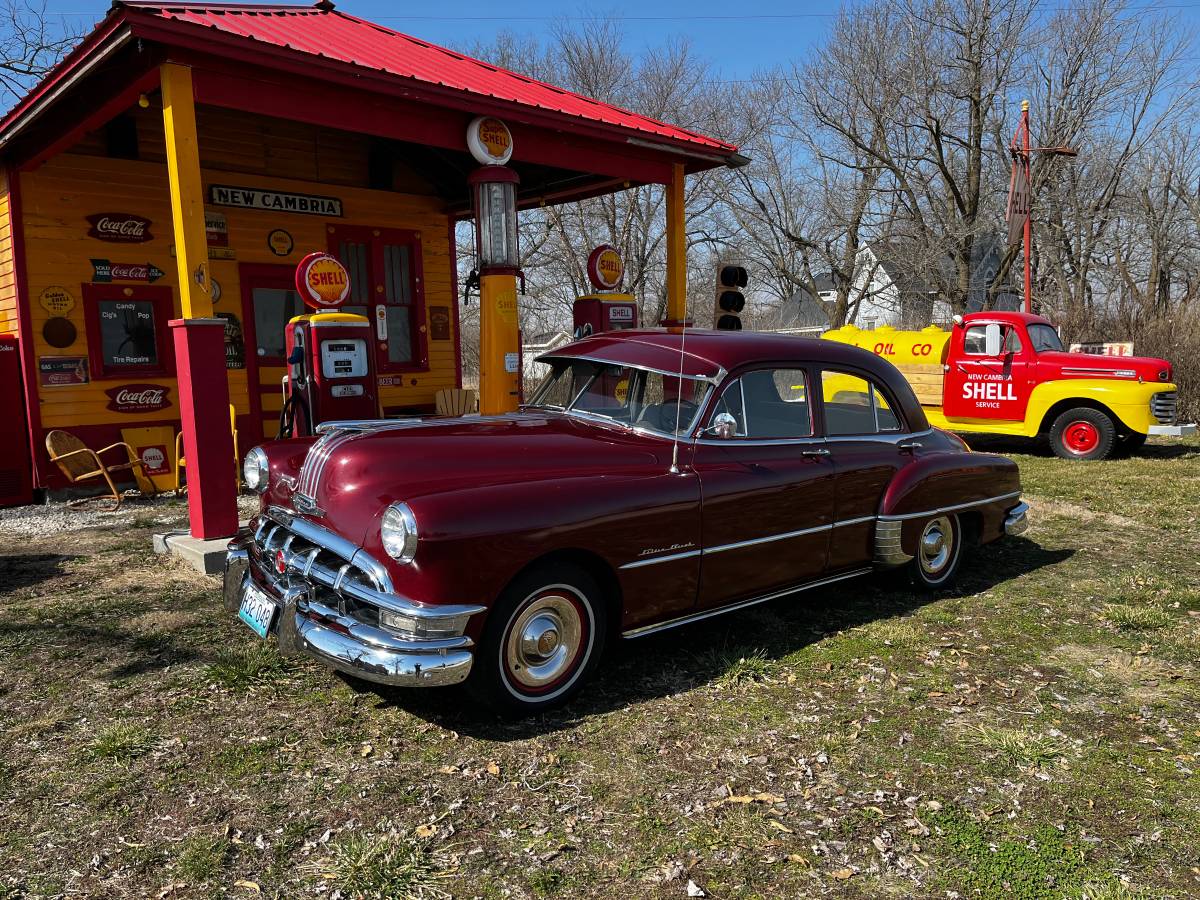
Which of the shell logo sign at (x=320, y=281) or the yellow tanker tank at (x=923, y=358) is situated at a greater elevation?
the shell logo sign at (x=320, y=281)

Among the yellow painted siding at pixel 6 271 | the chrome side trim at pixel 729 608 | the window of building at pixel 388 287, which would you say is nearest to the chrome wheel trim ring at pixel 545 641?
the chrome side trim at pixel 729 608

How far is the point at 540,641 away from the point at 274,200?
7.88 meters

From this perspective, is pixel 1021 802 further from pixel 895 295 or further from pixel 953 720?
pixel 895 295

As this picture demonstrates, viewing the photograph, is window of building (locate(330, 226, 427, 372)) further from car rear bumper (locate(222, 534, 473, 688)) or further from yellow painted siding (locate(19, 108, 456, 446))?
car rear bumper (locate(222, 534, 473, 688))

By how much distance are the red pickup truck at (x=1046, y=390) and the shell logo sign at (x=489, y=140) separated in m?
5.64

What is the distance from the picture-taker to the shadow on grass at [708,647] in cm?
364

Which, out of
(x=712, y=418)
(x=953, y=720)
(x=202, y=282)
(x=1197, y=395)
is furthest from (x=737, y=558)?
(x=1197, y=395)

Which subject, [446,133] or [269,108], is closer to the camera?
[269,108]

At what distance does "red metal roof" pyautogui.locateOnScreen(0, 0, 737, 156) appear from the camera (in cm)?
582

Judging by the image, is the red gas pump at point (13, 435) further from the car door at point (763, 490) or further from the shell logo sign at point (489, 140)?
the car door at point (763, 490)

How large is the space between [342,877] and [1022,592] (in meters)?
4.57

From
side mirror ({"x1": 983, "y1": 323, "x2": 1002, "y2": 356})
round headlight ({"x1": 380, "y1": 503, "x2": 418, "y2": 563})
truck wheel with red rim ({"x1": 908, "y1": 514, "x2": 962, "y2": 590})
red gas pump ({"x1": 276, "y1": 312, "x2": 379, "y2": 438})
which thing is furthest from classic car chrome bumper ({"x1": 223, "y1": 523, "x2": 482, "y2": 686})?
side mirror ({"x1": 983, "y1": 323, "x2": 1002, "y2": 356})

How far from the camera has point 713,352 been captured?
441cm

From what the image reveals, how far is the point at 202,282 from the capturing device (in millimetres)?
5664
